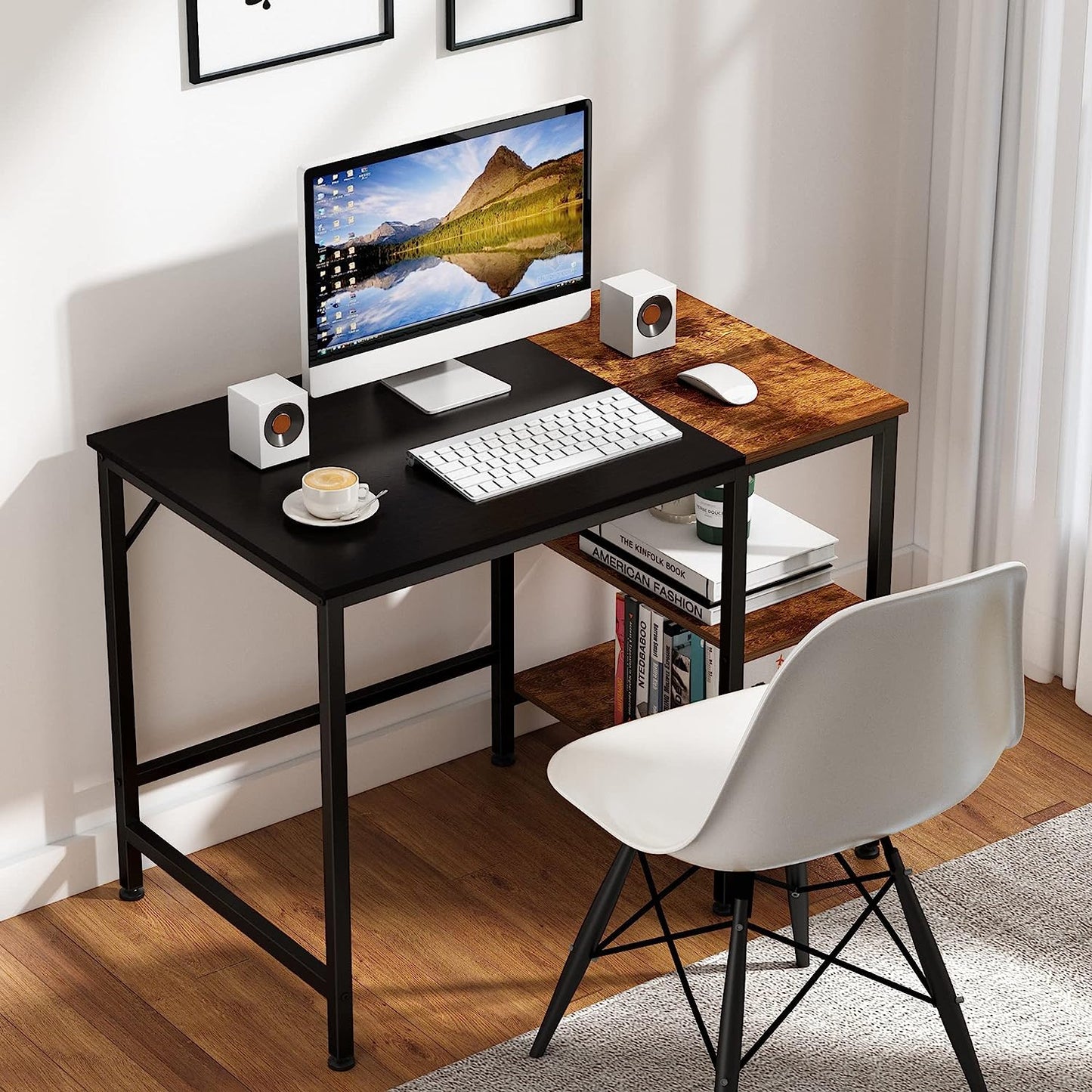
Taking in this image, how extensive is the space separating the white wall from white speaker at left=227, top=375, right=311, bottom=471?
23cm

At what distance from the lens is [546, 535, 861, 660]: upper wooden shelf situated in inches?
115

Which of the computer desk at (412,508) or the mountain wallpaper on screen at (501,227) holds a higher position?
the mountain wallpaper on screen at (501,227)

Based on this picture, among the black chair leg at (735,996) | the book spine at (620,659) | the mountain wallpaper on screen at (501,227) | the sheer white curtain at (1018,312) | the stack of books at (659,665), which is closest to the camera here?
the black chair leg at (735,996)

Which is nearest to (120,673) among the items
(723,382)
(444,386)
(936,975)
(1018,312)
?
(444,386)

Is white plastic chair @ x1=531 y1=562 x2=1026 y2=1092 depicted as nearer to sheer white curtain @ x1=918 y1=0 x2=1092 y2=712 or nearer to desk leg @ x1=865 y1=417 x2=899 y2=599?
desk leg @ x1=865 y1=417 x2=899 y2=599

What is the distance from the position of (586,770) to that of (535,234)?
852 mm

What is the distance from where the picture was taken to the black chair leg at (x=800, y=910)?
2.66 meters

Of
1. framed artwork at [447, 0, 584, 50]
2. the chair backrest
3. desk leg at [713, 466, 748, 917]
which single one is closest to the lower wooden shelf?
desk leg at [713, 466, 748, 917]

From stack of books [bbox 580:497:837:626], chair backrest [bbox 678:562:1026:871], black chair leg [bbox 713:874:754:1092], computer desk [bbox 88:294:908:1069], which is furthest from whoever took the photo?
stack of books [bbox 580:497:837:626]

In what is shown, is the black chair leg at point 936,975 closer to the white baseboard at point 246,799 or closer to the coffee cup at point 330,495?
the coffee cup at point 330,495

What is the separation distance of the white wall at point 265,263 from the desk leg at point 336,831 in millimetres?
550

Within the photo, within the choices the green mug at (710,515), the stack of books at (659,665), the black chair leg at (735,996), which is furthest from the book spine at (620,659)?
the black chair leg at (735,996)

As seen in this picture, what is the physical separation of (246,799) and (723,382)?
3.38 feet

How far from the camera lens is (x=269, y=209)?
9.33 feet
